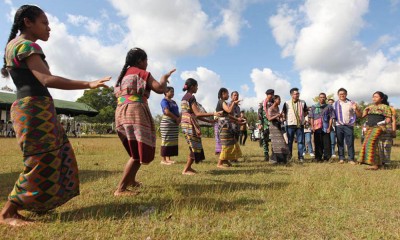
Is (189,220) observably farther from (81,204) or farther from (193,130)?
(193,130)

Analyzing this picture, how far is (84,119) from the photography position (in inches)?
2800

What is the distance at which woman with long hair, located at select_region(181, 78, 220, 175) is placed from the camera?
5992 millimetres

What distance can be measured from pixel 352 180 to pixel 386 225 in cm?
239

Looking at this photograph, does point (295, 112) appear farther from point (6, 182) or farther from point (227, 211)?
point (6, 182)

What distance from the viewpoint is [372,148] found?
7191 mm

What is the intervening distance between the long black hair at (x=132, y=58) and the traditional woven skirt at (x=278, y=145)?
498cm

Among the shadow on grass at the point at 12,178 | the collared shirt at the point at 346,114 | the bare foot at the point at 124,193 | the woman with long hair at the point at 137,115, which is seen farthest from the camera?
the collared shirt at the point at 346,114

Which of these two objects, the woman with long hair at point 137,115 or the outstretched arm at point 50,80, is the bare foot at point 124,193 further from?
the outstretched arm at point 50,80

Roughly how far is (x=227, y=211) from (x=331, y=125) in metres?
6.77

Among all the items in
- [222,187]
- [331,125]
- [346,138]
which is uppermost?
[331,125]

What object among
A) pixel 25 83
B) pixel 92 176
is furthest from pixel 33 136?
pixel 92 176

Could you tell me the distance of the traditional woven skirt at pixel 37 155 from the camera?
2760mm

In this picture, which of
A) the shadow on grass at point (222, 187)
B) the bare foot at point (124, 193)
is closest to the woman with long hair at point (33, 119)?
the bare foot at point (124, 193)

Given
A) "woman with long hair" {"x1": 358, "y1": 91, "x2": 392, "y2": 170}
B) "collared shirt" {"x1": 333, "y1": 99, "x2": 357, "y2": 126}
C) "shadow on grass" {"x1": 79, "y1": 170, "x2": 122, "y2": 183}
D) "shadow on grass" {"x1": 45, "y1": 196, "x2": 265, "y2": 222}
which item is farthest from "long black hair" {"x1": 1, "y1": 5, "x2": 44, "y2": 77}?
"collared shirt" {"x1": 333, "y1": 99, "x2": 357, "y2": 126}
